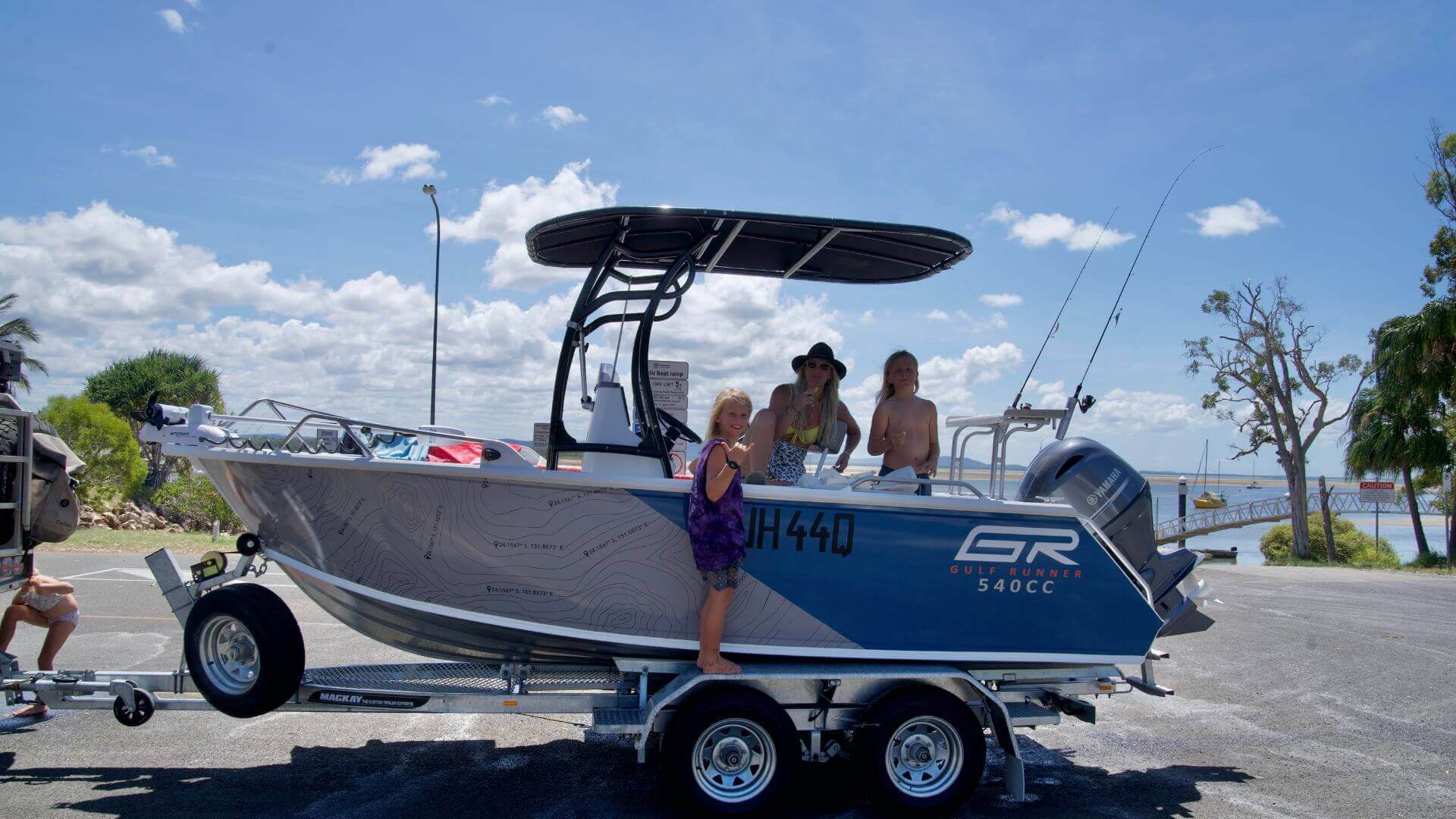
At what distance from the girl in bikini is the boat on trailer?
0.62 metres

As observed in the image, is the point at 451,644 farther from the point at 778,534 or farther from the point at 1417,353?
the point at 1417,353

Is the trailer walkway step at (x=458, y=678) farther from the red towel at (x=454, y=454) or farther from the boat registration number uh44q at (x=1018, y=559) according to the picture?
the boat registration number uh44q at (x=1018, y=559)

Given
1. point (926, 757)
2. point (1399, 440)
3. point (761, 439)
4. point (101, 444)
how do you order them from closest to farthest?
point (926, 757)
point (761, 439)
point (1399, 440)
point (101, 444)

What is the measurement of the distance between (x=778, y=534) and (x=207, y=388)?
38.6m

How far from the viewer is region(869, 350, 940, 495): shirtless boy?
553cm

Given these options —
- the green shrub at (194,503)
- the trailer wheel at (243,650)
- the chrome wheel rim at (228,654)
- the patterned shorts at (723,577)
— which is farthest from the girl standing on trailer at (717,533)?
the green shrub at (194,503)

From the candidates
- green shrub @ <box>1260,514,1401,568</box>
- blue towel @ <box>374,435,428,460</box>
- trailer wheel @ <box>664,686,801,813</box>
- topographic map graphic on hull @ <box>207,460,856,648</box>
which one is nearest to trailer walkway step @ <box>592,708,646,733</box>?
trailer wheel @ <box>664,686,801,813</box>

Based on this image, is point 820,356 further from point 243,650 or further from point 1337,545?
point 1337,545

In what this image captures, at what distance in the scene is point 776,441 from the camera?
535 cm

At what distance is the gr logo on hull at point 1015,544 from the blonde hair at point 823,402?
1.20 meters

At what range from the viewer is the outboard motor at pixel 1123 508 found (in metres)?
4.97

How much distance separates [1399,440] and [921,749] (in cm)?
2362

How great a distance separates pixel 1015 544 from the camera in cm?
454

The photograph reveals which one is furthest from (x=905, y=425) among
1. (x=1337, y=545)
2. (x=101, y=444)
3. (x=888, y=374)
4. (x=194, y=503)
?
(x=1337, y=545)
